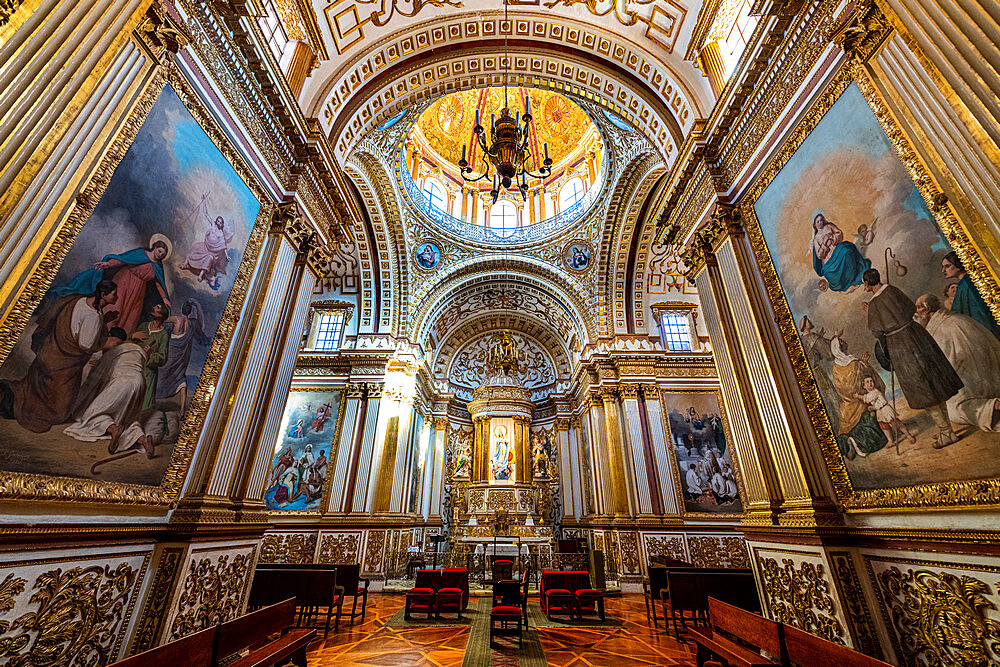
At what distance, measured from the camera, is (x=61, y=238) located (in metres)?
3.05

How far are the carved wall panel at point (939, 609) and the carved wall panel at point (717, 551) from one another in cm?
913

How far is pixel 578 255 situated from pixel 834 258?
1251cm

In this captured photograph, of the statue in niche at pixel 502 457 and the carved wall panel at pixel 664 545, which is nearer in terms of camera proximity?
the carved wall panel at pixel 664 545

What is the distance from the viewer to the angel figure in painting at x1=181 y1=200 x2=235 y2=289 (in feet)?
15.2

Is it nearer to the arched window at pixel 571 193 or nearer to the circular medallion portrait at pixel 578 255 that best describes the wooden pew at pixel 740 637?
the circular medallion portrait at pixel 578 255

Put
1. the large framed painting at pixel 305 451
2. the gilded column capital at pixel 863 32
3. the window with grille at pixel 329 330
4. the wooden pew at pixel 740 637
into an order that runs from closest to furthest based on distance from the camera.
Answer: the wooden pew at pixel 740 637
the gilded column capital at pixel 863 32
the large framed painting at pixel 305 451
the window with grille at pixel 329 330

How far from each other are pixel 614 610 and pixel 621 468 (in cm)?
508

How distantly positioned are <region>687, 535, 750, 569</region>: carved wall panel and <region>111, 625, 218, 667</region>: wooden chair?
1250 centimetres

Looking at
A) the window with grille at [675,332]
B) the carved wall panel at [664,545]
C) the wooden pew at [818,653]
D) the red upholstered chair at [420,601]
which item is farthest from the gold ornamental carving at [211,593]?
the window with grille at [675,332]

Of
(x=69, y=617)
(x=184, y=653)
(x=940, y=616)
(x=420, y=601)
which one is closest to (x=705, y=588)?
(x=940, y=616)

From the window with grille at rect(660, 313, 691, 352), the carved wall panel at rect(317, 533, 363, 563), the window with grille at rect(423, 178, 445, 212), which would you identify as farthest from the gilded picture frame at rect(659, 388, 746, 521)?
the window with grille at rect(423, 178, 445, 212)

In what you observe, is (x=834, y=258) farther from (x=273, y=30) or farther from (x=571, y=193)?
(x=571, y=193)

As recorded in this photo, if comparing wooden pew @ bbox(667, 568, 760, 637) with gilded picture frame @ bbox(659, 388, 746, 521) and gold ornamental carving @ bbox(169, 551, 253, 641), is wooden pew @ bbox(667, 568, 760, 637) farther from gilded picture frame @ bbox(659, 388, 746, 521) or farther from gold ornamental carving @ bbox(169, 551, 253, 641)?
gold ornamental carving @ bbox(169, 551, 253, 641)

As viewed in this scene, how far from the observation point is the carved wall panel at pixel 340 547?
11.8 m
